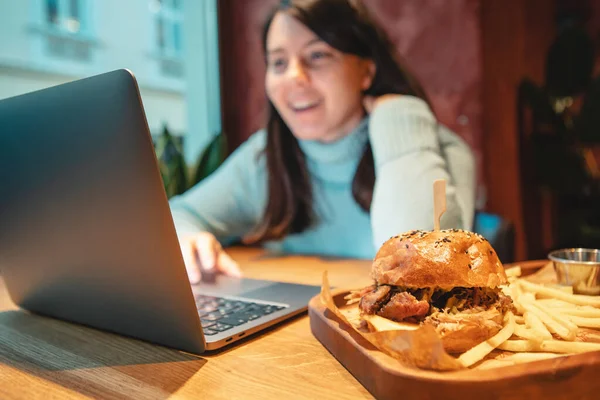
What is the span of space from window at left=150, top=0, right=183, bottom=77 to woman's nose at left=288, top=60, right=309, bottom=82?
1.54m

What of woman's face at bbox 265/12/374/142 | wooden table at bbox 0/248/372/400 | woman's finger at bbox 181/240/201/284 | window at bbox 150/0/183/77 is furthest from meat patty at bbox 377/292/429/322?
window at bbox 150/0/183/77

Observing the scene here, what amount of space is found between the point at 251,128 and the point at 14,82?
1348 mm

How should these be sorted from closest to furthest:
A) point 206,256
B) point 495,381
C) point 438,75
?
point 495,381
point 206,256
point 438,75

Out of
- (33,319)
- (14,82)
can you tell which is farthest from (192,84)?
(33,319)

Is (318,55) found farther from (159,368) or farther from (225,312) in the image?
(159,368)

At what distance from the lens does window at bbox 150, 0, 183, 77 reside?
3.06m

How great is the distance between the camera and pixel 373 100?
1.87m

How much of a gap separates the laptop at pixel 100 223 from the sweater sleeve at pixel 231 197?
110 cm

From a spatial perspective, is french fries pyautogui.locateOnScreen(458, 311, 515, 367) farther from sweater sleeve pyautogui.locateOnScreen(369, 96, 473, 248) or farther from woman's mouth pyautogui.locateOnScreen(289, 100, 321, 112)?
woman's mouth pyautogui.locateOnScreen(289, 100, 321, 112)

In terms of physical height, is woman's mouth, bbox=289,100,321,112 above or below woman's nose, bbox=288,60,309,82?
below

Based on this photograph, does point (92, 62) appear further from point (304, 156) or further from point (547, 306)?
point (547, 306)

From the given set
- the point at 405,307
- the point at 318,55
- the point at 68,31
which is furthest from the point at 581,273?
the point at 68,31

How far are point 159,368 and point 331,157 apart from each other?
1.40m

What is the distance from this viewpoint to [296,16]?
1.81 meters
